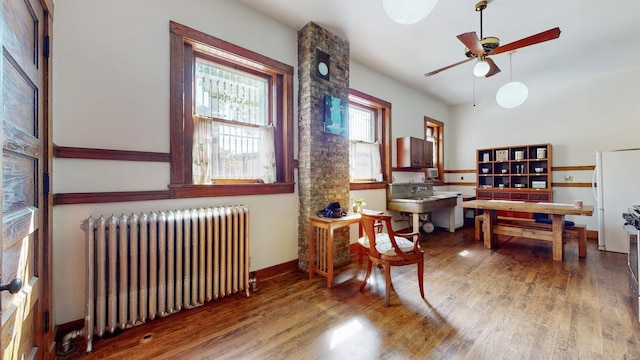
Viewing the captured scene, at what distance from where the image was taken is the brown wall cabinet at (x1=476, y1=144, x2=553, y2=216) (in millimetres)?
5344

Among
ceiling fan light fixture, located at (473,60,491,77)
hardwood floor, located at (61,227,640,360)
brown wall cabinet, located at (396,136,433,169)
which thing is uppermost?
ceiling fan light fixture, located at (473,60,491,77)

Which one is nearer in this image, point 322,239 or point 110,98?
point 110,98

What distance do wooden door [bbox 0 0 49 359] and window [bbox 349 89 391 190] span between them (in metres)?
3.48

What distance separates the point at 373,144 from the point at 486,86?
2928mm

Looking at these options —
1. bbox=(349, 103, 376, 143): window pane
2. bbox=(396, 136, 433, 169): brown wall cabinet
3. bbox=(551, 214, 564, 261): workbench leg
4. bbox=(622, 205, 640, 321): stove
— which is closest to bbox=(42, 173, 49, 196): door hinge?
bbox=(349, 103, 376, 143): window pane

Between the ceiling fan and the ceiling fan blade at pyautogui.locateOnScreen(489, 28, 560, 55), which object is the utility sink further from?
the ceiling fan blade at pyautogui.locateOnScreen(489, 28, 560, 55)

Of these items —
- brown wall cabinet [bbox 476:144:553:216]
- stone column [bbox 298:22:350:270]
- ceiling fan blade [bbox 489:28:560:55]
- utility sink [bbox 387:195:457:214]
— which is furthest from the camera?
brown wall cabinet [bbox 476:144:553:216]

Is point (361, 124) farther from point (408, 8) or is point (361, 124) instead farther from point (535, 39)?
point (408, 8)

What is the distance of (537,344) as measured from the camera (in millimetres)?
1781

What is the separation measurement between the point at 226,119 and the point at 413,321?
2716 mm

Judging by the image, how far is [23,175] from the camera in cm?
129

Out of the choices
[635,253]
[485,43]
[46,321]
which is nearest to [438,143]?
[485,43]

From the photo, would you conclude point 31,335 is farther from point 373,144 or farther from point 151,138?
point 373,144

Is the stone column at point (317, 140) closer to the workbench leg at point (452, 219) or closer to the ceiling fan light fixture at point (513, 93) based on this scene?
the ceiling fan light fixture at point (513, 93)
